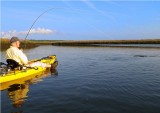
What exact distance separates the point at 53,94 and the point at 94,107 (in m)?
2.42

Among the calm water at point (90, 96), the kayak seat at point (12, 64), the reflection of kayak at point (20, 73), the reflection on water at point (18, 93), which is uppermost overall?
the kayak seat at point (12, 64)

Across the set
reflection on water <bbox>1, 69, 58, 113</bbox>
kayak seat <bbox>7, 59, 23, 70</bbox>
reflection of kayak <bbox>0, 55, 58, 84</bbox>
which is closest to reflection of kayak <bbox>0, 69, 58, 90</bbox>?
reflection on water <bbox>1, 69, 58, 113</bbox>

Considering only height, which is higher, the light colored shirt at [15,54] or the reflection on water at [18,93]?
the light colored shirt at [15,54]

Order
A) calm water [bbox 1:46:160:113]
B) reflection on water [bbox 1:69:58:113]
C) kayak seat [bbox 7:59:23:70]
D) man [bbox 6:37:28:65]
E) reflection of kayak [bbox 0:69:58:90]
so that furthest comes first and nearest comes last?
1. kayak seat [bbox 7:59:23:70]
2. man [bbox 6:37:28:65]
3. reflection of kayak [bbox 0:69:58:90]
4. reflection on water [bbox 1:69:58:113]
5. calm water [bbox 1:46:160:113]

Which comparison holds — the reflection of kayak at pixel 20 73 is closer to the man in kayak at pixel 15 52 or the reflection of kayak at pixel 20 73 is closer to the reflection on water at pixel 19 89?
the reflection on water at pixel 19 89

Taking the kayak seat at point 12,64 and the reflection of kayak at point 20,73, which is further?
the kayak seat at point 12,64

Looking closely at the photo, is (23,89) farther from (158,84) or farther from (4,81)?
(158,84)

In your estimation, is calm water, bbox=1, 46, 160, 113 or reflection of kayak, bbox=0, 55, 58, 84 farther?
reflection of kayak, bbox=0, 55, 58, 84

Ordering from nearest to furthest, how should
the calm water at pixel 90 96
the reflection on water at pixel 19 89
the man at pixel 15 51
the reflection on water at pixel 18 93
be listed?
the calm water at pixel 90 96 < the reflection on water at pixel 18 93 < the reflection on water at pixel 19 89 < the man at pixel 15 51

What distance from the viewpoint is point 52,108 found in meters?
8.18

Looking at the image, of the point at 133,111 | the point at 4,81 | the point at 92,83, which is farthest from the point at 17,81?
the point at 133,111

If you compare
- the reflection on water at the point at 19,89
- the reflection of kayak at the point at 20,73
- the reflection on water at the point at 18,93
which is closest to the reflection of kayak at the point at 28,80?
the reflection on water at the point at 19,89

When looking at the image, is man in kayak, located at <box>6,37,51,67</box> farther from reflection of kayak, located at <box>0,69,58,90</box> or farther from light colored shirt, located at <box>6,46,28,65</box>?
reflection of kayak, located at <box>0,69,58,90</box>

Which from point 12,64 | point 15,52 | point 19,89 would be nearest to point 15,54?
point 15,52
